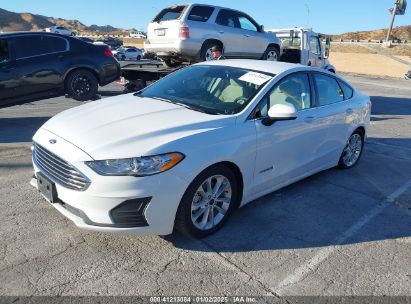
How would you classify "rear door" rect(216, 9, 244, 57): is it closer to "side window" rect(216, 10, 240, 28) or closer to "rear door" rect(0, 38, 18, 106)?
"side window" rect(216, 10, 240, 28)

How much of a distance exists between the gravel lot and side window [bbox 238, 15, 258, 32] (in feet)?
21.2

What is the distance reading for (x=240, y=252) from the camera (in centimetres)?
346

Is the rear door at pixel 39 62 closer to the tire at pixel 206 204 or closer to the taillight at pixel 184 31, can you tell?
the taillight at pixel 184 31

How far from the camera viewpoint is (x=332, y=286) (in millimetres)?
3074

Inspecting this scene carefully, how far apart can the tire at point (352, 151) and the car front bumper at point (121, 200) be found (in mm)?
3327

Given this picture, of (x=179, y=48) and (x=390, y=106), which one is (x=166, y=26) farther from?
(x=390, y=106)

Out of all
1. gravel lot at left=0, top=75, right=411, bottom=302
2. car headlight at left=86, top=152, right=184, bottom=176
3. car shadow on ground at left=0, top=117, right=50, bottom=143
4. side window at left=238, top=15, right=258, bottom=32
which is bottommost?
gravel lot at left=0, top=75, right=411, bottom=302

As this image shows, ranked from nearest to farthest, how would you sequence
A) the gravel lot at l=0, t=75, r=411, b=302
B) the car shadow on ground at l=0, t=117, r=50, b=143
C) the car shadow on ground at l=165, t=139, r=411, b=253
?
the gravel lot at l=0, t=75, r=411, b=302
the car shadow on ground at l=165, t=139, r=411, b=253
the car shadow on ground at l=0, t=117, r=50, b=143

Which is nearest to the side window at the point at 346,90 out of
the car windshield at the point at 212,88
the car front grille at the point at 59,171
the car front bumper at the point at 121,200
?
the car windshield at the point at 212,88

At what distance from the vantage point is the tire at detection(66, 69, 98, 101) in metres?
8.62

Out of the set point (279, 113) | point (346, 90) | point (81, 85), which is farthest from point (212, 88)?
point (81, 85)

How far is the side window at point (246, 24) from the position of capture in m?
10.2

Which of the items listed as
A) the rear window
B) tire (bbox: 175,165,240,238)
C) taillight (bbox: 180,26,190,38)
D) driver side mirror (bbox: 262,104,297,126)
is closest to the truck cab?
the rear window

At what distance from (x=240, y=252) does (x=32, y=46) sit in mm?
6771
